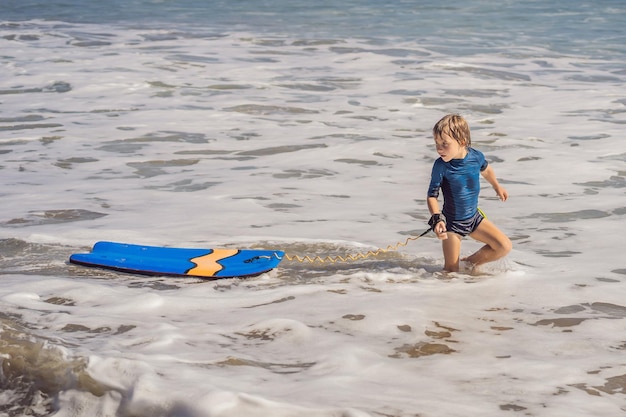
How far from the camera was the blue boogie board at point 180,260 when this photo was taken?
4.96m

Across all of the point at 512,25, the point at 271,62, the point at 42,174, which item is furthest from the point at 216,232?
the point at 512,25

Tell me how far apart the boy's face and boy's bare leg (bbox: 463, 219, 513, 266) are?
15.7 inches

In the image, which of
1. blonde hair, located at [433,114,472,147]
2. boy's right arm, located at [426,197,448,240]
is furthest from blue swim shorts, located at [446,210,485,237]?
blonde hair, located at [433,114,472,147]

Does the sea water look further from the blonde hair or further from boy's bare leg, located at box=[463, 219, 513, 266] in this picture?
the blonde hair

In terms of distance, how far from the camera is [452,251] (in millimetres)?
5031

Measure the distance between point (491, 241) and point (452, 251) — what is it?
216 millimetres

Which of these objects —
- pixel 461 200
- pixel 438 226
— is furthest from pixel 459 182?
pixel 438 226

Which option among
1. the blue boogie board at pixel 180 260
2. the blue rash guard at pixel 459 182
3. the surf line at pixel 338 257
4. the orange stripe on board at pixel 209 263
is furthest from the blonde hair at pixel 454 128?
the orange stripe on board at pixel 209 263

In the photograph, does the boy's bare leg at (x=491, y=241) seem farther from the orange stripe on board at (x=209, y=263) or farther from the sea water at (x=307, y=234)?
the orange stripe on board at (x=209, y=263)

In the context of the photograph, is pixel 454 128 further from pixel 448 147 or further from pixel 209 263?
pixel 209 263

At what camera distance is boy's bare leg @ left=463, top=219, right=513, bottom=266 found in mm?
4965

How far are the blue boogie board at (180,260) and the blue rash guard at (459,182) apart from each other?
3.19 feet

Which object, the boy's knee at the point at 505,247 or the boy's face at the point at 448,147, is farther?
the boy's knee at the point at 505,247

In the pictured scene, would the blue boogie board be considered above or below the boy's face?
below
